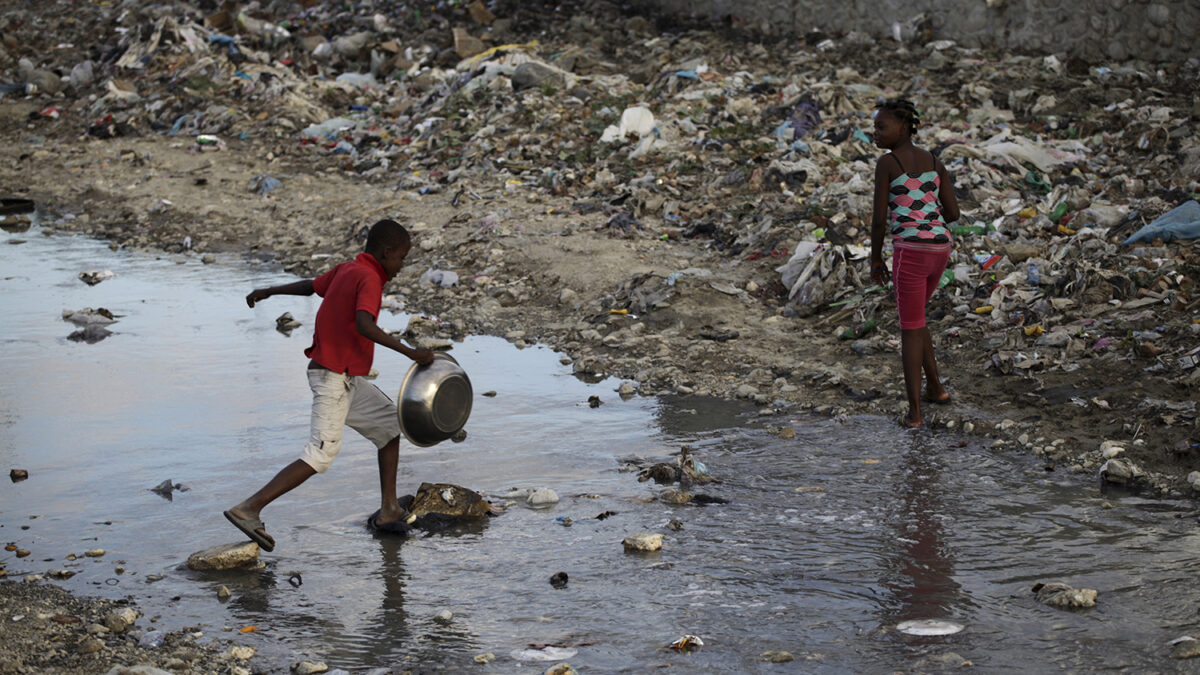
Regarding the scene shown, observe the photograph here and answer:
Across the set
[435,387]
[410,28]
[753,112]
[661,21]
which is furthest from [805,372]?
[410,28]

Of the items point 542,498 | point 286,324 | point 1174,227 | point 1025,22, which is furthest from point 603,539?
point 1025,22

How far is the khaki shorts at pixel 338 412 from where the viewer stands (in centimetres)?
367

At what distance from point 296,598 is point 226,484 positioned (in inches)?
46.3

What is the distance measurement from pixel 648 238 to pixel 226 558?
490cm

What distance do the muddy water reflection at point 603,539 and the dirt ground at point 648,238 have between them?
1.59 ft

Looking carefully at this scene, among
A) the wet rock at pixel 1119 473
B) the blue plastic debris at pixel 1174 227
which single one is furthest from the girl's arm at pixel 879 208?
the blue plastic debris at pixel 1174 227

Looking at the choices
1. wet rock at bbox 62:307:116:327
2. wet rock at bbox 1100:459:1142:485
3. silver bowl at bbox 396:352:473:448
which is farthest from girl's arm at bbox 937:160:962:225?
wet rock at bbox 62:307:116:327

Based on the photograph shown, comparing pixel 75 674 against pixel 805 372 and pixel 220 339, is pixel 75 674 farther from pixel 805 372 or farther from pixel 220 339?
pixel 220 339

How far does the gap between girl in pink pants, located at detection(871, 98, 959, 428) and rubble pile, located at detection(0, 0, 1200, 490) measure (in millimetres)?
426

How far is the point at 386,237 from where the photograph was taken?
3.65 meters

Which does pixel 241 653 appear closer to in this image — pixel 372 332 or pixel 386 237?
pixel 372 332

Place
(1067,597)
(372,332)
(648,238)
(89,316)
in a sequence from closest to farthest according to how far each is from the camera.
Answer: (1067,597) < (372,332) < (89,316) < (648,238)

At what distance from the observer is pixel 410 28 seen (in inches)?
596

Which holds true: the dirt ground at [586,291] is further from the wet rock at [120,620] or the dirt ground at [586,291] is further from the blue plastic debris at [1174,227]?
the wet rock at [120,620]
